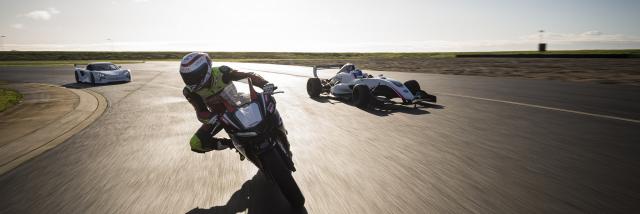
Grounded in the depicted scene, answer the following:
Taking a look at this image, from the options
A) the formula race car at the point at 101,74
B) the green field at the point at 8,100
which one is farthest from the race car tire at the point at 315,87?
the formula race car at the point at 101,74

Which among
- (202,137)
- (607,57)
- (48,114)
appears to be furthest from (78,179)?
(607,57)

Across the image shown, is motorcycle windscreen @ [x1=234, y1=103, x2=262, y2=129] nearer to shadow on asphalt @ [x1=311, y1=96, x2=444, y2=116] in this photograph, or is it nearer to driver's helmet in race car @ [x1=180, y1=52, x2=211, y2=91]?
driver's helmet in race car @ [x1=180, y1=52, x2=211, y2=91]

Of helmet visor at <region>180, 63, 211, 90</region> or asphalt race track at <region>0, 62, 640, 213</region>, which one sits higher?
helmet visor at <region>180, 63, 211, 90</region>

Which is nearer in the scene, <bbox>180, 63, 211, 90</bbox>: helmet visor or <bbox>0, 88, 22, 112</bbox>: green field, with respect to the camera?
<bbox>180, 63, 211, 90</bbox>: helmet visor

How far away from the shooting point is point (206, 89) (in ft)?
16.1

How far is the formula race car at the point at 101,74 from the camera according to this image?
21.1 metres

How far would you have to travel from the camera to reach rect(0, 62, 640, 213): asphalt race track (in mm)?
4023

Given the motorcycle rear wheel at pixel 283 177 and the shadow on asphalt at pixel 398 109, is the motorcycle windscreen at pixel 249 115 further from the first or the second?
the shadow on asphalt at pixel 398 109

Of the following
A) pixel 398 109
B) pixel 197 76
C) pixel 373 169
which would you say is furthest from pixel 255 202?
pixel 398 109

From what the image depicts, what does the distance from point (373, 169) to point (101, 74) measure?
2000 centimetres

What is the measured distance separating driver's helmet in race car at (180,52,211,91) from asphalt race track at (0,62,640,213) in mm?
1145

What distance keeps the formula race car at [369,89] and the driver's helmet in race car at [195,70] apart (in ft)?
21.3

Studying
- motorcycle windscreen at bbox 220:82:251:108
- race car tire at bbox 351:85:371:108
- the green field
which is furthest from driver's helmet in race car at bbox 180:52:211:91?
the green field

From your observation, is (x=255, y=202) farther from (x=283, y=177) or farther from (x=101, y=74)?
(x=101, y=74)
